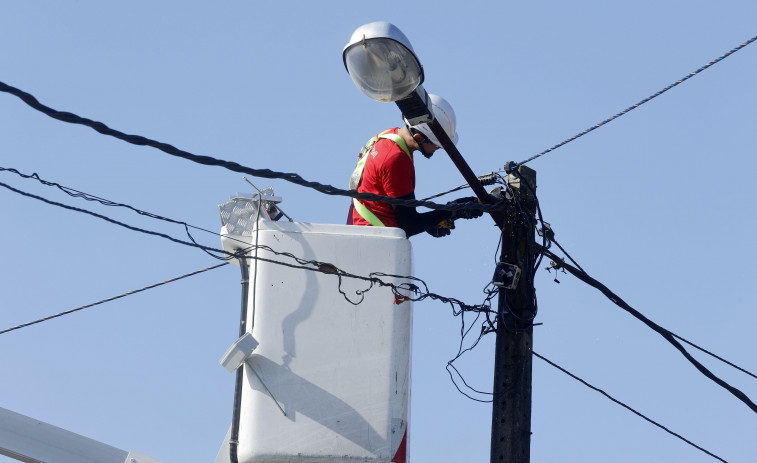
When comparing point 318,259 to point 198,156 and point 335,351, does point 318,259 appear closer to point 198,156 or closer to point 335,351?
point 335,351

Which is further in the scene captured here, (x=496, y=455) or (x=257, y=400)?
(x=496, y=455)

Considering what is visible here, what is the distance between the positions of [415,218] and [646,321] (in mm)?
1726

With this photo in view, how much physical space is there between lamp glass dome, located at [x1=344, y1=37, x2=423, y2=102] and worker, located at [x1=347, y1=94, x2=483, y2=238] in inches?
41.7

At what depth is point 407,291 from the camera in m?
6.06

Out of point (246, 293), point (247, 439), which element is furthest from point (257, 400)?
point (246, 293)

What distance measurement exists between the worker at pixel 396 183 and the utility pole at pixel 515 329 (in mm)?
277

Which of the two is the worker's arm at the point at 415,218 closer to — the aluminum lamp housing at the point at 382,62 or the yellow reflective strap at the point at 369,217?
the yellow reflective strap at the point at 369,217

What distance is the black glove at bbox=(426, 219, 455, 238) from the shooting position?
7.08m

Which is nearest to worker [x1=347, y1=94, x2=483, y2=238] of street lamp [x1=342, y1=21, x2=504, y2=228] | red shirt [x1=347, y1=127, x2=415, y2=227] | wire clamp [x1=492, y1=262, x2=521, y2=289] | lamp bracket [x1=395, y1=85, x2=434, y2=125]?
red shirt [x1=347, y1=127, x2=415, y2=227]

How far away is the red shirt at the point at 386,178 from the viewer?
699cm

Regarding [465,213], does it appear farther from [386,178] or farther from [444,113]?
[444,113]

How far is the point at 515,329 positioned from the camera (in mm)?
6777

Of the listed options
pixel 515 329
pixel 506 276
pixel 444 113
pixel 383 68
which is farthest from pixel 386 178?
pixel 383 68

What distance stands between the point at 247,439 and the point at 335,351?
65 cm
